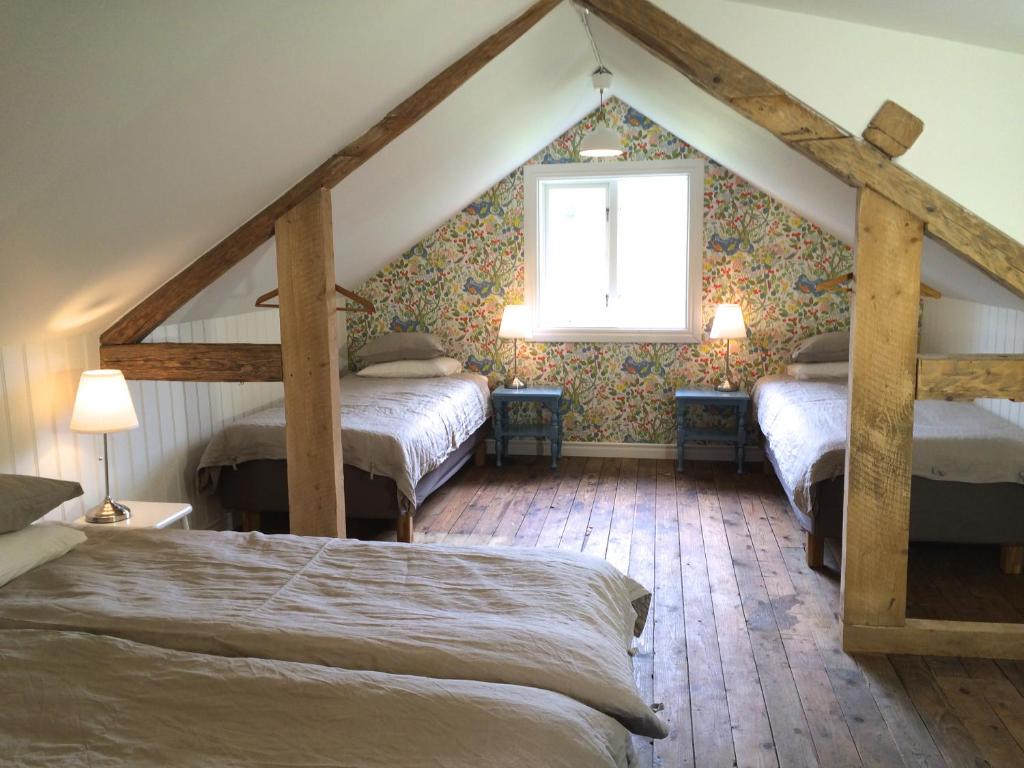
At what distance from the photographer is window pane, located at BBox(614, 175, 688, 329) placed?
5.75 meters

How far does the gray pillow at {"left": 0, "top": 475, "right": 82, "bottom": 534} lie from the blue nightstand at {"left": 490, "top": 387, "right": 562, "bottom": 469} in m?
3.45

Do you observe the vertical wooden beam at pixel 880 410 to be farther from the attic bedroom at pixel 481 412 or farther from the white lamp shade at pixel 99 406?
the white lamp shade at pixel 99 406

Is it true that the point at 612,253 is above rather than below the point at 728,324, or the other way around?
above

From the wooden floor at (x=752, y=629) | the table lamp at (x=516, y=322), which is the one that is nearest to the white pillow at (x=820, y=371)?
the wooden floor at (x=752, y=629)

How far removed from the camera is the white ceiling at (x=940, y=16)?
86.4 inches

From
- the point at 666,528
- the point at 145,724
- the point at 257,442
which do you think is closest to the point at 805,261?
the point at 666,528

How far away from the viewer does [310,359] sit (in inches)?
126

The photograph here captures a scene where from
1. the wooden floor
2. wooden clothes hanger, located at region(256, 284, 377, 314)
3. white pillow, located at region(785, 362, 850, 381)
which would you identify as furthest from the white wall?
white pillow, located at region(785, 362, 850, 381)

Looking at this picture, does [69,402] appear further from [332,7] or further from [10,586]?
[332,7]

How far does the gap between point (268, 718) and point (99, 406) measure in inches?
69.5

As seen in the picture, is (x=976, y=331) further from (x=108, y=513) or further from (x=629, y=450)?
(x=108, y=513)

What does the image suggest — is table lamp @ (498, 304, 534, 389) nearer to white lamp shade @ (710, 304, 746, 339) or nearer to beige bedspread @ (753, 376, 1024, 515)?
white lamp shade @ (710, 304, 746, 339)

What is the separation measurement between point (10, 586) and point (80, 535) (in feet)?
0.97

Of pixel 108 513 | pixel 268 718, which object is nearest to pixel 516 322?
pixel 108 513
